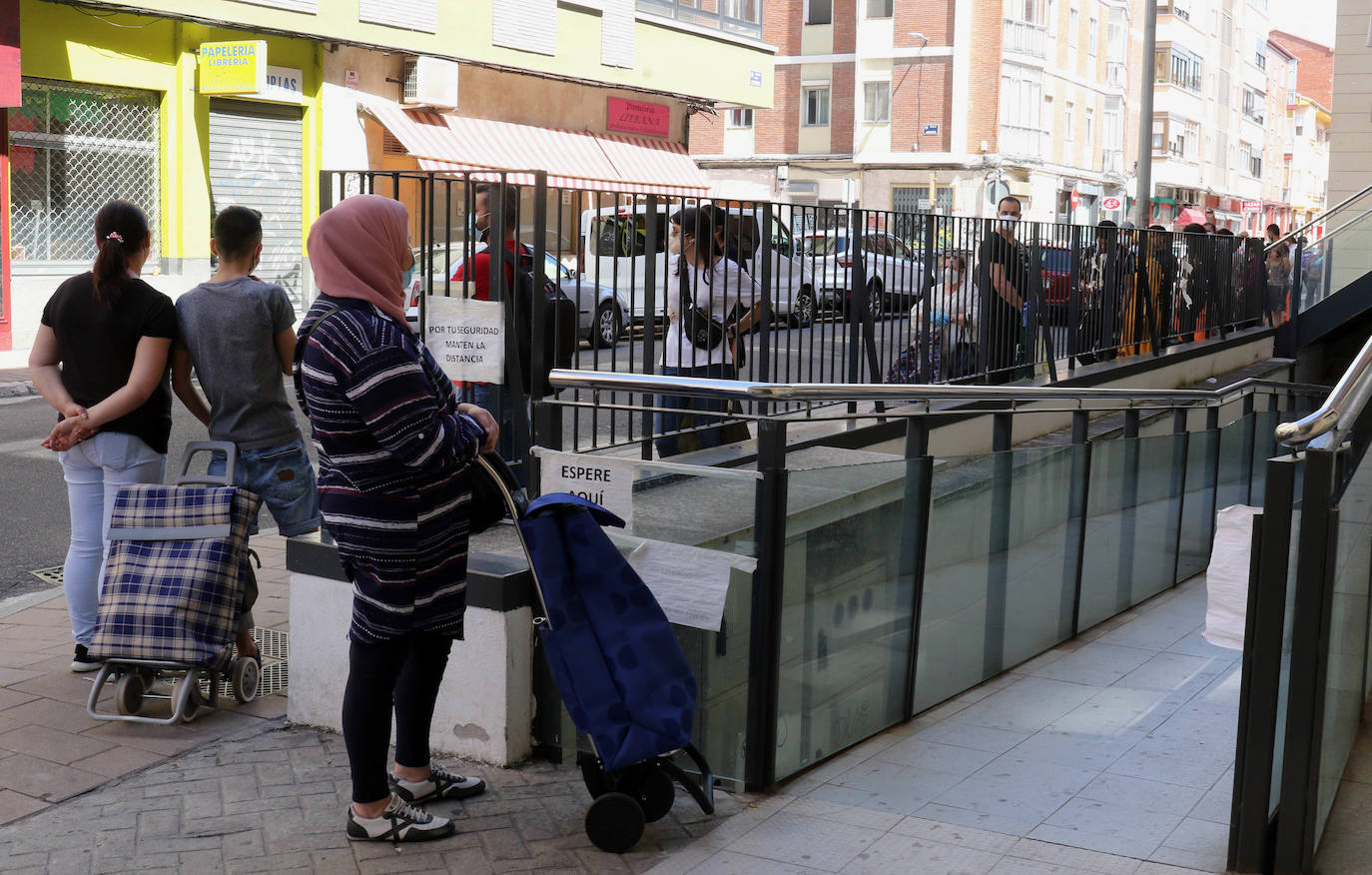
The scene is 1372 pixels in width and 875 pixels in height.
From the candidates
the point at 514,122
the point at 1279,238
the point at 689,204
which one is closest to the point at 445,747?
the point at 689,204

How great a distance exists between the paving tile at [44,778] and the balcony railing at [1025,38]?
45.2m

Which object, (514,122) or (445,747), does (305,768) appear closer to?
(445,747)

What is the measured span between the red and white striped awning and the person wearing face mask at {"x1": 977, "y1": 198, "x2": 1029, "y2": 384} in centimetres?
966

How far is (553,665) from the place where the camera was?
3861 millimetres

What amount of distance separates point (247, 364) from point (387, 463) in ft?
5.75

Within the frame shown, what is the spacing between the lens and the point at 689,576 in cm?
431

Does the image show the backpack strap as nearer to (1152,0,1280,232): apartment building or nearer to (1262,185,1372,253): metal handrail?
(1262,185,1372,253): metal handrail

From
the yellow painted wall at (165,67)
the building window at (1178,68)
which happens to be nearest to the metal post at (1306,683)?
the yellow painted wall at (165,67)

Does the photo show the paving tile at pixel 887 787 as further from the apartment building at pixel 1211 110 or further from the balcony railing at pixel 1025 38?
the apartment building at pixel 1211 110

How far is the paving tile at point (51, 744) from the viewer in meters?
4.64

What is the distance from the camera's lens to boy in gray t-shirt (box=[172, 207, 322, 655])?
5242 millimetres

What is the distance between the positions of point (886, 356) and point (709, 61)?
21.7m

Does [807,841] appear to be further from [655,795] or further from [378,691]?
[378,691]

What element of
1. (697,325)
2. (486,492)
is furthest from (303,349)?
(697,325)
